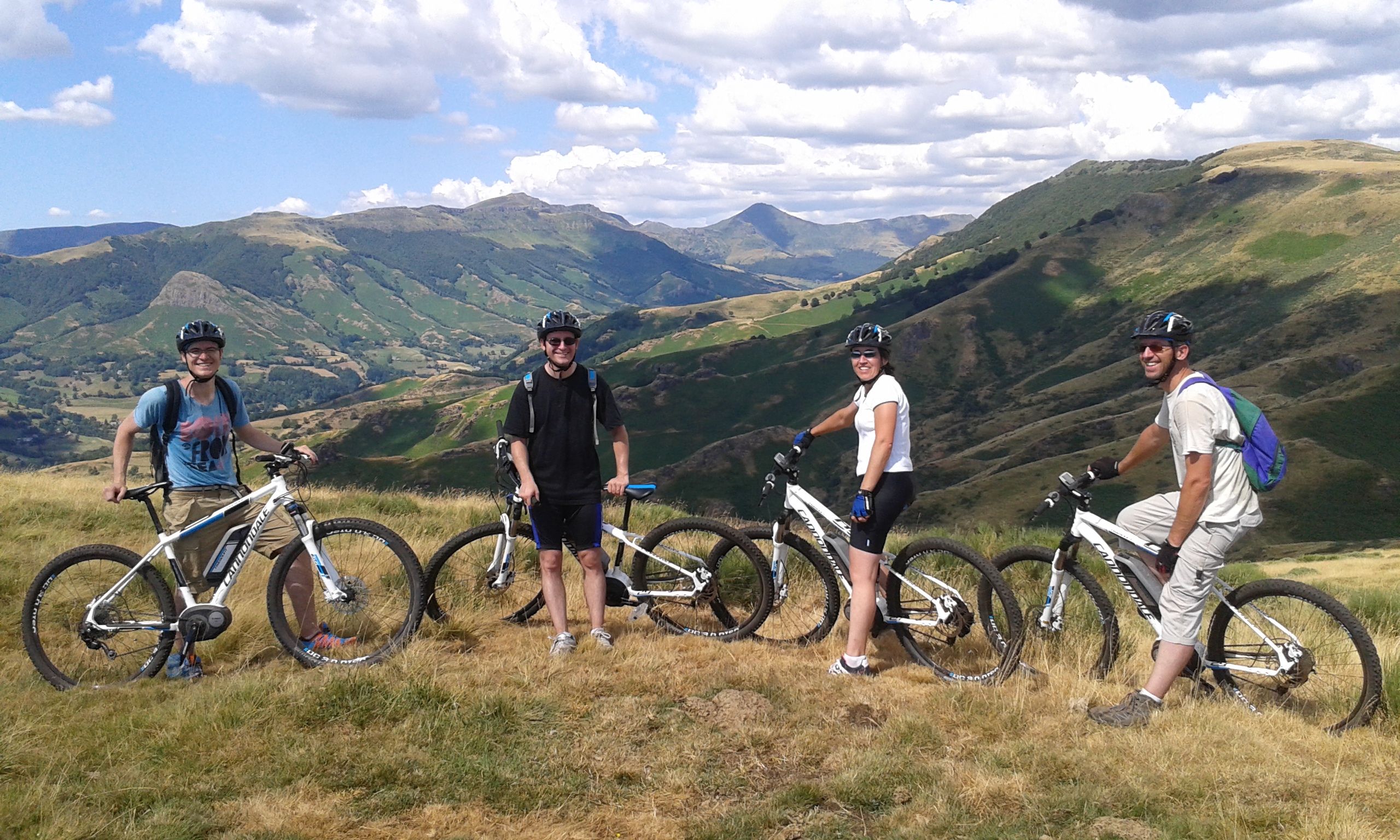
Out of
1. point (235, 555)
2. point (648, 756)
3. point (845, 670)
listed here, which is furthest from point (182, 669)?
point (845, 670)

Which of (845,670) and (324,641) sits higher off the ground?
(845,670)

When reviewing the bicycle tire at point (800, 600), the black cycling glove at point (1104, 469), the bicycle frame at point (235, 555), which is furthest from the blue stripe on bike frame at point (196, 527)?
the black cycling glove at point (1104, 469)

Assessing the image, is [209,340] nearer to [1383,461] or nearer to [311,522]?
[311,522]

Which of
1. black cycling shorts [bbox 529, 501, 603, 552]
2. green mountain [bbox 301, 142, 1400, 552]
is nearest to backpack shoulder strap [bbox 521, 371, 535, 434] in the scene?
black cycling shorts [bbox 529, 501, 603, 552]

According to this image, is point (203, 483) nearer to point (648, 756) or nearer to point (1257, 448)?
point (648, 756)

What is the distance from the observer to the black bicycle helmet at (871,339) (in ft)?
22.9

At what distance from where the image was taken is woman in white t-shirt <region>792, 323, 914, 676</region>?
6.77 meters

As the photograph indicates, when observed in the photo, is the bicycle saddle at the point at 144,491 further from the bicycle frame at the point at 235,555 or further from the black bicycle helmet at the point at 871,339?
the black bicycle helmet at the point at 871,339

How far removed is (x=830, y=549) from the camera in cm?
770

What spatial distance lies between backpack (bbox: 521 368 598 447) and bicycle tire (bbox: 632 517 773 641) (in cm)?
129

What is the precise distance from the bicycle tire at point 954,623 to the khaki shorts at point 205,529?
207 inches

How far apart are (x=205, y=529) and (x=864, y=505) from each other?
18.3ft

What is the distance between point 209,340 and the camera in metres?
7.09

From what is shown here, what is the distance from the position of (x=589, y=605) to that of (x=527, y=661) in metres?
0.91
